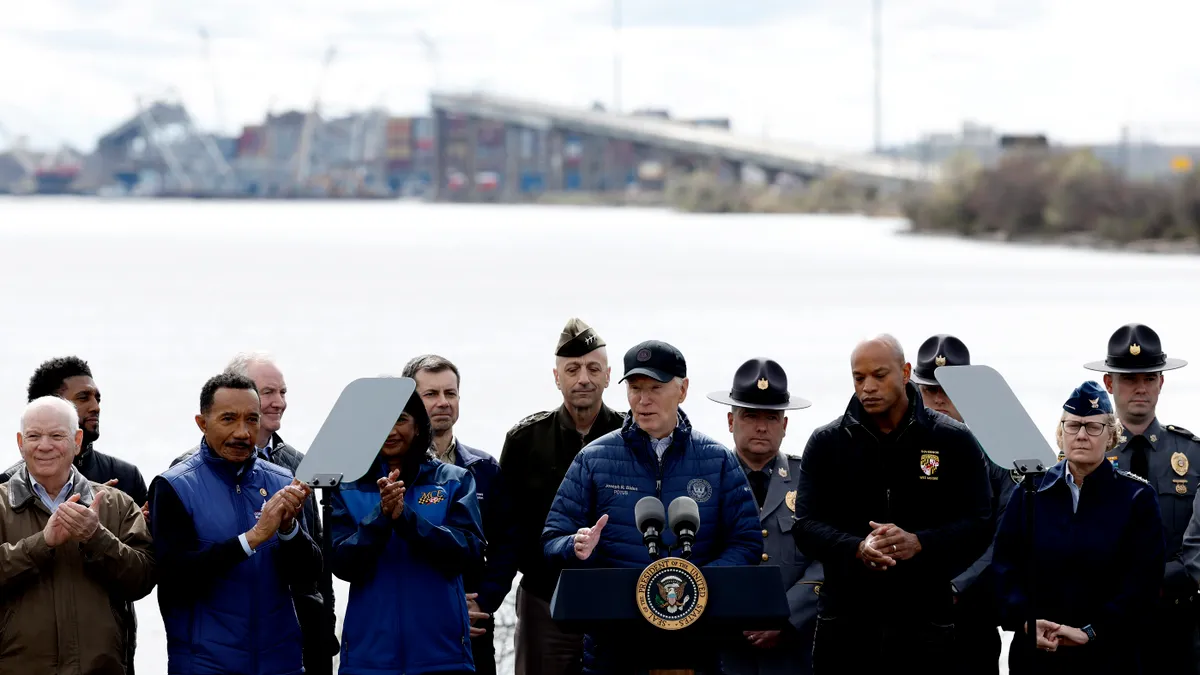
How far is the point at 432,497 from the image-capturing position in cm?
512

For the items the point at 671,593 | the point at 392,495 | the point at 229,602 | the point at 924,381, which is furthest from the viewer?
the point at 924,381

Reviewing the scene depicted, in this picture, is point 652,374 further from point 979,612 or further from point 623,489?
point 979,612

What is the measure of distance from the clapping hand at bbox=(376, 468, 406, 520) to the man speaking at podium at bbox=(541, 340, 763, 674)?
0.48 m

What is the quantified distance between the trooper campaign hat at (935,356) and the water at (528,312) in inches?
190

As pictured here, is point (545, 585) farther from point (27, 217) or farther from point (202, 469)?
point (27, 217)

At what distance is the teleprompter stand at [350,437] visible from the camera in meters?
4.46

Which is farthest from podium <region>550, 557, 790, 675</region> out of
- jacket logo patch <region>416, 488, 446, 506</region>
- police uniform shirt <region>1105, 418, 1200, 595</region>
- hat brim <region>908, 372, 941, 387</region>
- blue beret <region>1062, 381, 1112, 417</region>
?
hat brim <region>908, 372, 941, 387</region>

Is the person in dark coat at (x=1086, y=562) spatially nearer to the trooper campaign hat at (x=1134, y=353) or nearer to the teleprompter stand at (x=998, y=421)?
the teleprompter stand at (x=998, y=421)

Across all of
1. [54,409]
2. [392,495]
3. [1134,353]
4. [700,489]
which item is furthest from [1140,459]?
[54,409]

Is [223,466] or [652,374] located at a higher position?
[652,374]

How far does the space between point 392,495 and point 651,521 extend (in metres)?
0.90

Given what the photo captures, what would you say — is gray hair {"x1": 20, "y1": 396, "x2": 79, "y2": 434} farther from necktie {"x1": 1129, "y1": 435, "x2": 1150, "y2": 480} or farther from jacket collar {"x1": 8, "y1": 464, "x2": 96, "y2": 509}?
necktie {"x1": 1129, "y1": 435, "x2": 1150, "y2": 480}

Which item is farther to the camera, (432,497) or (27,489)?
(432,497)

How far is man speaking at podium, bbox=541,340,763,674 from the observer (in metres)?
4.97
